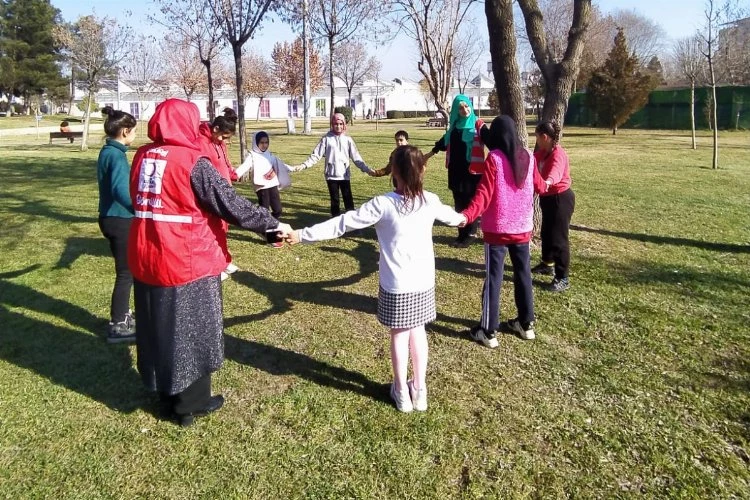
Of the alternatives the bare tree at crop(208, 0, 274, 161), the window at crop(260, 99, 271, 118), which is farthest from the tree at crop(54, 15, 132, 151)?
the window at crop(260, 99, 271, 118)

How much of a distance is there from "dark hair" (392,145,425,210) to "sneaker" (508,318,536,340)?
1938 mm

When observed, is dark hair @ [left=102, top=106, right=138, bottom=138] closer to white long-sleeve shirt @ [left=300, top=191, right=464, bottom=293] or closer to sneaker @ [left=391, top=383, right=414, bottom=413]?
white long-sleeve shirt @ [left=300, top=191, right=464, bottom=293]

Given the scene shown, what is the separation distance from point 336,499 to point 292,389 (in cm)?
116

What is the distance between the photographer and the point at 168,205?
3.07m

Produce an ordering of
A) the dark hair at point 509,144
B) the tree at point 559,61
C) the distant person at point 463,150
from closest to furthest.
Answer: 1. the dark hair at point 509,144
2. the distant person at point 463,150
3. the tree at point 559,61

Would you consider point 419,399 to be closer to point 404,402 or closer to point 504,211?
point 404,402

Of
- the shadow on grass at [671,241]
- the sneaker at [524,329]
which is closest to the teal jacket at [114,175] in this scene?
the sneaker at [524,329]

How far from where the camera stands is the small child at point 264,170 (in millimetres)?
7742

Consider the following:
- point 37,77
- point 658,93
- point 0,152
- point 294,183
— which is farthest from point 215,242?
point 37,77

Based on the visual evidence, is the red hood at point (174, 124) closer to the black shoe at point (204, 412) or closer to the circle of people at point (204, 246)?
the circle of people at point (204, 246)

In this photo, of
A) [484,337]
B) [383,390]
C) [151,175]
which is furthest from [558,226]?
[151,175]

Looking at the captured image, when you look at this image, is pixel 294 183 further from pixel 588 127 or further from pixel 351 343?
pixel 588 127

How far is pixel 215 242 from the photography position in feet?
10.9

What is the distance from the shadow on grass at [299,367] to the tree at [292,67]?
5300 centimetres
